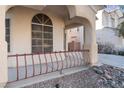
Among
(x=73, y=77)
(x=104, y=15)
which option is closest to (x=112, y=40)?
(x=104, y=15)

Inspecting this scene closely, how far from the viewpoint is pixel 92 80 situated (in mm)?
5965

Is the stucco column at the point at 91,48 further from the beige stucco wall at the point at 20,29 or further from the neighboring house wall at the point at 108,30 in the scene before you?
the neighboring house wall at the point at 108,30

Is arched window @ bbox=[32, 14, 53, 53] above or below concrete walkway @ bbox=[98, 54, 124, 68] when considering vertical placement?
above

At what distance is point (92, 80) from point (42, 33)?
124 inches

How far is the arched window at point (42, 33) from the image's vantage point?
24.5 feet

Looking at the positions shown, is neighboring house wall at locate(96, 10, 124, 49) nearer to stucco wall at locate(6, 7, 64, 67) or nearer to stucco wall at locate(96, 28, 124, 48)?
stucco wall at locate(96, 28, 124, 48)

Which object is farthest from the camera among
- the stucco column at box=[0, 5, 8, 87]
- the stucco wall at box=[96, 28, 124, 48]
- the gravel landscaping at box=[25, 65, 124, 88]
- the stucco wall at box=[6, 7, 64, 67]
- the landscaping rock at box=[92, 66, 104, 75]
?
the stucco wall at box=[96, 28, 124, 48]

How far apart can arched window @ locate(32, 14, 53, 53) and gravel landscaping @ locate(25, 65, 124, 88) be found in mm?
2335

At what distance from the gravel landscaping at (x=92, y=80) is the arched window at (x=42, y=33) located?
2.33m

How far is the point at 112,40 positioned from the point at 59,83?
34.2ft

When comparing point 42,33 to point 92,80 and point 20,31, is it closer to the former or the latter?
point 20,31

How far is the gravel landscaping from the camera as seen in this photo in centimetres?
511

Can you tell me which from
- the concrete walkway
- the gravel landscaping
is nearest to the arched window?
the gravel landscaping
